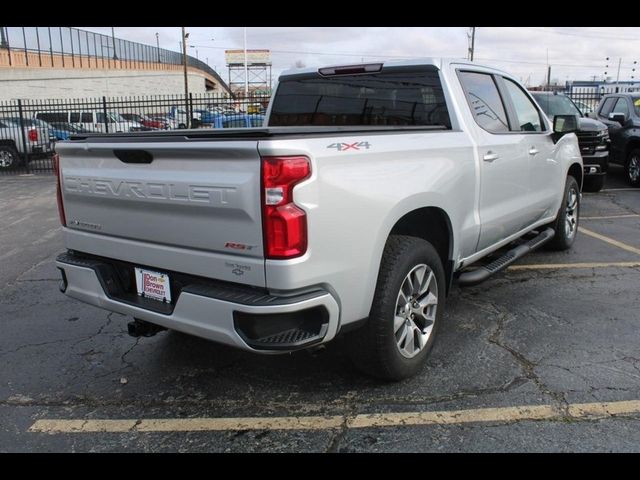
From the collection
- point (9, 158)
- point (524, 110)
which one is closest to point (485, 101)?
point (524, 110)

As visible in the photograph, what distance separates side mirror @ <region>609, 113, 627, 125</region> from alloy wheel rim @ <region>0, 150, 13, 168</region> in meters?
15.8

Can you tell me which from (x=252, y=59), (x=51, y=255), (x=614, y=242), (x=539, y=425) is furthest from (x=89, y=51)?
(x=252, y=59)

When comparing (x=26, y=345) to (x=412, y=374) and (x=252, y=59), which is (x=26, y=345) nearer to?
(x=412, y=374)

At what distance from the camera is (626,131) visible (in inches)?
448

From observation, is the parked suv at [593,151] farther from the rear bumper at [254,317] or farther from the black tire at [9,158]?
the black tire at [9,158]

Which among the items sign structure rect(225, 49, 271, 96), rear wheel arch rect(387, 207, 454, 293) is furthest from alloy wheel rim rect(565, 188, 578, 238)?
sign structure rect(225, 49, 271, 96)

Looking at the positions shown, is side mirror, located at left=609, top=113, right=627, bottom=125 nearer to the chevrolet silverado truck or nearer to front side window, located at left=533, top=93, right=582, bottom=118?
front side window, located at left=533, top=93, right=582, bottom=118

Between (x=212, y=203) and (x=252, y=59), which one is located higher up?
(x=252, y=59)

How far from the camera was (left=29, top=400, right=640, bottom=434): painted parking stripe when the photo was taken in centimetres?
306

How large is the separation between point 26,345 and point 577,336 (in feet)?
13.6

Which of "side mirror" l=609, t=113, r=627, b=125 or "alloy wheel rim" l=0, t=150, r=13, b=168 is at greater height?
"side mirror" l=609, t=113, r=627, b=125

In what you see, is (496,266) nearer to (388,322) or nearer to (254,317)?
(388,322)

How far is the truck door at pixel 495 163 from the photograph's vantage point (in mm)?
4184
